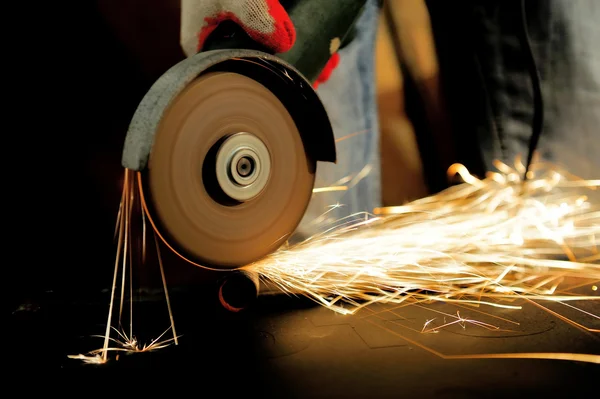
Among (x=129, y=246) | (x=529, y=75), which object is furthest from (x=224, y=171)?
(x=529, y=75)

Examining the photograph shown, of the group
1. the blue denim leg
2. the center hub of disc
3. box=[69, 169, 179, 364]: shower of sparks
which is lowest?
box=[69, 169, 179, 364]: shower of sparks

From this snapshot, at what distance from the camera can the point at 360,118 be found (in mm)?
2188

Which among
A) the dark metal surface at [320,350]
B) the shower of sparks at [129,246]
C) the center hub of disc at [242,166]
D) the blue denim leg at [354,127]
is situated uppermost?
the blue denim leg at [354,127]

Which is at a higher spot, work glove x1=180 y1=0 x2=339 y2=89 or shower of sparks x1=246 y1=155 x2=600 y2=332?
work glove x1=180 y1=0 x2=339 y2=89

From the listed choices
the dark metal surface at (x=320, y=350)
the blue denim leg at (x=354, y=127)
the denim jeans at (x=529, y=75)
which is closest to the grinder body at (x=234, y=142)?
the dark metal surface at (x=320, y=350)

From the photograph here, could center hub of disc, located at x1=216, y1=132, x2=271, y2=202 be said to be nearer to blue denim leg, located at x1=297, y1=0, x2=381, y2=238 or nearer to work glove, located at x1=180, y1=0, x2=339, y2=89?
work glove, located at x1=180, y1=0, x2=339, y2=89

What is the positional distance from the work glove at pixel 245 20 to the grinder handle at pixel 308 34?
3cm

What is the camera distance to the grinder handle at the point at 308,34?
55.2 inches

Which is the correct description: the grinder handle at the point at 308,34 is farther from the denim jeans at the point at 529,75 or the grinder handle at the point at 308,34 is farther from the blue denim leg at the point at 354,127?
the denim jeans at the point at 529,75

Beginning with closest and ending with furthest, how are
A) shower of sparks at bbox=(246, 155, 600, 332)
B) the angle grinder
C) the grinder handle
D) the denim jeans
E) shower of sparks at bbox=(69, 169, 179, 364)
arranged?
the angle grinder, the grinder handle, shower of sparks at bbox=(69, 169, 179, 364), shower of sparks at bbox=(246, 155, 600, 332), the denim jeans

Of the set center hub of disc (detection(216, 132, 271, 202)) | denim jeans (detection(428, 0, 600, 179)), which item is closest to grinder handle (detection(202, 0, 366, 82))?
center hub of disc (detection(216, 132, 271, 202))

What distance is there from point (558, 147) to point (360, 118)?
82 centimetres

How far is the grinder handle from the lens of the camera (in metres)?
1.40

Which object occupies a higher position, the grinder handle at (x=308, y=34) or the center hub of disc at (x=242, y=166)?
the grinder handle at (x=308, y=34)
